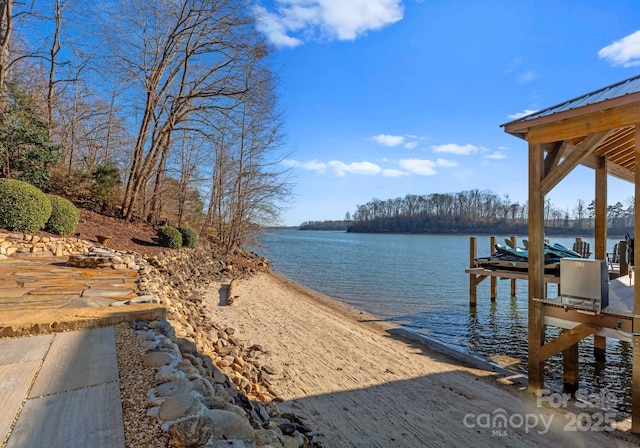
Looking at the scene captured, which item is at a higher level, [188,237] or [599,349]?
[188,237]

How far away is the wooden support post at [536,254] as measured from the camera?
4387mm

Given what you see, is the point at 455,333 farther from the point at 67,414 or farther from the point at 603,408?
the point at 67,414

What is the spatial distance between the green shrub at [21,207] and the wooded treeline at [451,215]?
5880 centimetres

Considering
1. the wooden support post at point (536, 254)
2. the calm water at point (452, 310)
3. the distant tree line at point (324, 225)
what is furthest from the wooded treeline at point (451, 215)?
the wooden support post at point (536, 254)

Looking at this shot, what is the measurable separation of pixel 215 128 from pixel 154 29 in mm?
3751

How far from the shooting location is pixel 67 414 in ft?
5.51

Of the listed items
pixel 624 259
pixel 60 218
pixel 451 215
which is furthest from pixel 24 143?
pixel 451 215

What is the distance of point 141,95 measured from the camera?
11.9 m

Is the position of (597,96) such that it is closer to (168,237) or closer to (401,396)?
(401,396)

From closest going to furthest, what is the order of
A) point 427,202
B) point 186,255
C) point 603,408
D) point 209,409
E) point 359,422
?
point 209,409
point 359,422
point 603,408
point 186,255
point 427,202

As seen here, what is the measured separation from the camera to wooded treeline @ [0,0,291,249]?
10695mm

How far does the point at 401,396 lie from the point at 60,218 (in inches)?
309

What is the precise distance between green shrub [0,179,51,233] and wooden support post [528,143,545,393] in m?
8.96

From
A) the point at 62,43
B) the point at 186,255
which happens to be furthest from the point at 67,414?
the point at 62,43
